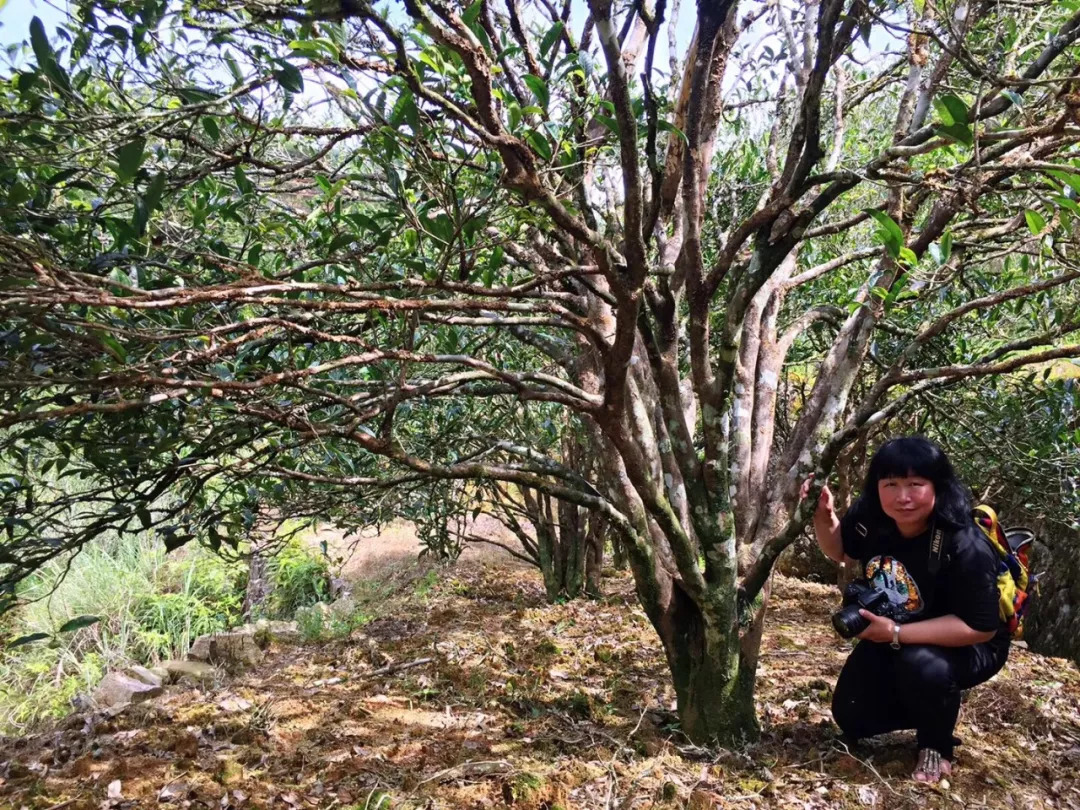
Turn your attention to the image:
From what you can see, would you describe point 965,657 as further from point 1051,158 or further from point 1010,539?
point 1051,158

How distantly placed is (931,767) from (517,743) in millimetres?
1549

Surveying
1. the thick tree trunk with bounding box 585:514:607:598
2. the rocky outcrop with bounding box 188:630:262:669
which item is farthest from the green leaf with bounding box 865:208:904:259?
the rocky outcrop with bounding box 188:630:262:669

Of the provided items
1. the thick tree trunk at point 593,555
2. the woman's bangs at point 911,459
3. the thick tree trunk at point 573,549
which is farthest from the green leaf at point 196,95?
the thick tree trunk at point 593,555

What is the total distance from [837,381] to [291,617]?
7.05 m

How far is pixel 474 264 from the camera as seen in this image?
2.27 metres

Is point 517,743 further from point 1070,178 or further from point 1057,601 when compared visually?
point 1057,601

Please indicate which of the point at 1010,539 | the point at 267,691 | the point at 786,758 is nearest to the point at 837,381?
the point at 1010,539

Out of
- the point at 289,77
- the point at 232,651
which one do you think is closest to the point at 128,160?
the point at 289,77

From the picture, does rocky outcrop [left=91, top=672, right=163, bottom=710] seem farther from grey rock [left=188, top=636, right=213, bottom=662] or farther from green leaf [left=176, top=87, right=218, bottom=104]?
green leaf [left=176, top=87, right=218, bottom=104]

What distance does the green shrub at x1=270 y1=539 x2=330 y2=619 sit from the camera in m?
8.10

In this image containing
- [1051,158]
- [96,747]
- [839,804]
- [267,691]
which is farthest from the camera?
[267,691]

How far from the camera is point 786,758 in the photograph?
266 cm

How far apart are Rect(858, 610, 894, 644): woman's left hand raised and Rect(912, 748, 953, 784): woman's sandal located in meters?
0.45

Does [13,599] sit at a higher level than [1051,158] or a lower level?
lower
